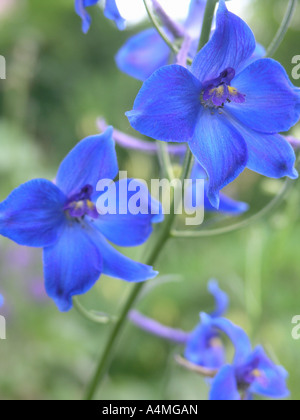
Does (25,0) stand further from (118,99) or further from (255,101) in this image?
(255,101)

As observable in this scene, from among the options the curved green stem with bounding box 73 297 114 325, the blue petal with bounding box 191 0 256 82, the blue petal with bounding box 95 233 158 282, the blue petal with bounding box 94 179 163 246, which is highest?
the blue petal with bounding box 191 0 256 82

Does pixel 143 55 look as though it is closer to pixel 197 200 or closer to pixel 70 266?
pixel 197 200

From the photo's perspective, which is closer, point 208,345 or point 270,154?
point 270,154

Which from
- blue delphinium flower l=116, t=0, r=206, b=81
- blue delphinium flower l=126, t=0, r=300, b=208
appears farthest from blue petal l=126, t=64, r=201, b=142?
blue delphinium flower l=116, t=0, r=206, b=81

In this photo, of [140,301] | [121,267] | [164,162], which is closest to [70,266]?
[121,267]

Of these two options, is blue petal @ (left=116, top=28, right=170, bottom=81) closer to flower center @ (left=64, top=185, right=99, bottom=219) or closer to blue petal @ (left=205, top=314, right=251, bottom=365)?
flower center @ (left=64, top=185, right=99, bottom=219)

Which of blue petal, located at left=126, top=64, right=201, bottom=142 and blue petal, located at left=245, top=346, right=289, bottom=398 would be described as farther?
blue petal, located at left=245, top=346, right=289, bottom=398
